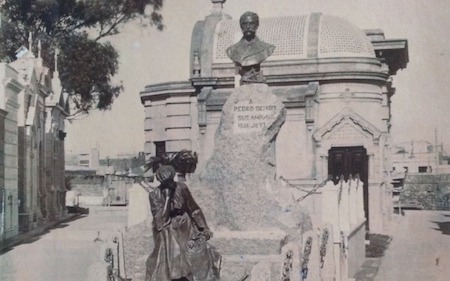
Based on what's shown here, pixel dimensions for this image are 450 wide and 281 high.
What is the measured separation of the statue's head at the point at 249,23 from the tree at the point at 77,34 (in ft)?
34.4

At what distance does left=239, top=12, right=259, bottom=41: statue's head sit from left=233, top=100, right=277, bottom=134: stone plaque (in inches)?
45.7

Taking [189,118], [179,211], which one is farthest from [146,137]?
[179,211]

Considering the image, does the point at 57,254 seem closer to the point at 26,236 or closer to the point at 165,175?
the point at 26,236

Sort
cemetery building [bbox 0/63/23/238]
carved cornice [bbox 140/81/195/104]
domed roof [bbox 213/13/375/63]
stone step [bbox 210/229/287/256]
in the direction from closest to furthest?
stone step [bbox 210/229/287/256], cemetery building [bbox 0/63/23/238], domed roof [bbox 213/13/375/63], carved cornice [bbox 140/81/195/104]

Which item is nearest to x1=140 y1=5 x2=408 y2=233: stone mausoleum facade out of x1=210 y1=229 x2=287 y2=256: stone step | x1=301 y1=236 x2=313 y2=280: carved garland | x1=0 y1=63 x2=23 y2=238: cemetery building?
x1=0 y1=63 x2=23 y2=238: cemetery building

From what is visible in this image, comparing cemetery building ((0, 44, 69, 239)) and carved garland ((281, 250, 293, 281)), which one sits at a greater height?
cemetery building ((0, 44, 69, 239))

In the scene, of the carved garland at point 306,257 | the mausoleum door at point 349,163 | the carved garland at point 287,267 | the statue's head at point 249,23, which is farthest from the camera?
the mausoleum door at point 349,163

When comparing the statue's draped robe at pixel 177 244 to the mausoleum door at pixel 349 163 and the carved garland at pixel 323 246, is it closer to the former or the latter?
the carved garland at pixel 323 246

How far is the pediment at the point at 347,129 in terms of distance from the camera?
21609 millimetres

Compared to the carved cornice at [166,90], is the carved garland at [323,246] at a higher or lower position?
lower

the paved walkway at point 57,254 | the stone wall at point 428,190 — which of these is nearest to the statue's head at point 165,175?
the paved walkway at point 57,254

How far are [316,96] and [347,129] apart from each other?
135 centimetres

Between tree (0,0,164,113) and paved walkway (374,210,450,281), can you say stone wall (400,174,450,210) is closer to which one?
paved walkway (374,210,450,281)

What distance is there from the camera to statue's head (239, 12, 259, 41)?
469 inches
